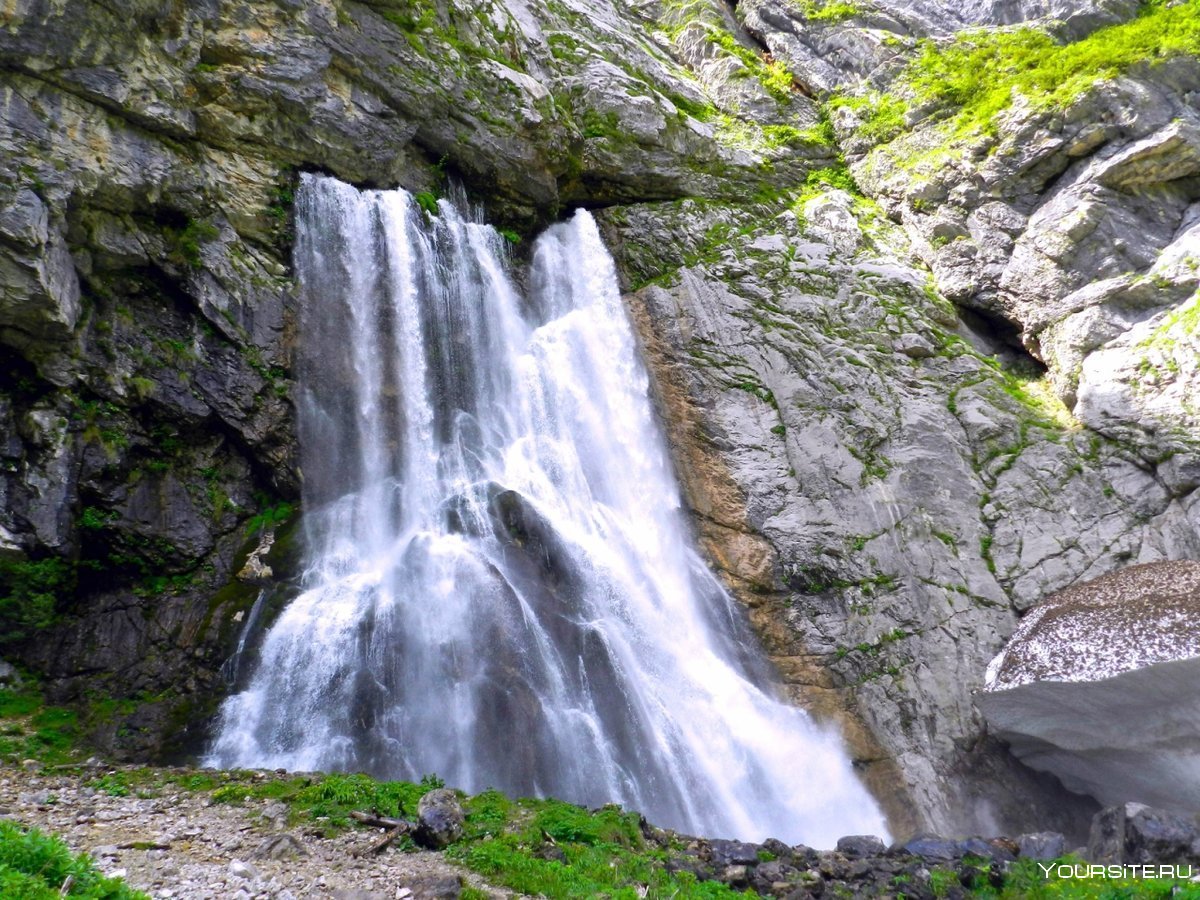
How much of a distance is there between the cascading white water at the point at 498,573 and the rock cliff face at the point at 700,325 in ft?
2.57

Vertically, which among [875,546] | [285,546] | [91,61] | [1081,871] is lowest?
[1081,871]

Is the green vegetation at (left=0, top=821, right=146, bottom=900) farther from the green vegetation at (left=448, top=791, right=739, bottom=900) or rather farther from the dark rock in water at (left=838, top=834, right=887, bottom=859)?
the dark rock in water at (left=838, top=834, right=887, bottom=859)

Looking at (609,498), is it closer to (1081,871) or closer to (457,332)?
(457,332)

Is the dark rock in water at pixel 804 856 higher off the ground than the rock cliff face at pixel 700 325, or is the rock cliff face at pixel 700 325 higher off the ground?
the rock cliff face at pixel 700 325

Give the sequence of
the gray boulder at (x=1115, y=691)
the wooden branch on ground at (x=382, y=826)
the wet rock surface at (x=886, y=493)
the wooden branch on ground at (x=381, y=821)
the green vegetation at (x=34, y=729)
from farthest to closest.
A: the wet rock surface at (x=886, y=493)
the gray boulder at (x=1115, y=691)
the green vegetation at (x=34, y=729)
the wooden branch on ground at (x=381, y=821)
the wooden branch on ground at (x=382, y=826)

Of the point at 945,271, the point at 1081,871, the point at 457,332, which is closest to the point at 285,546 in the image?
the point at 457,332

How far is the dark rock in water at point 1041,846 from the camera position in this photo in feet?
29.5

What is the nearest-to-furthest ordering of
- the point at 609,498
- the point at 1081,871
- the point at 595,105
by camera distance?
the point at 1081,871, the point at 609,498, the point at 595,105

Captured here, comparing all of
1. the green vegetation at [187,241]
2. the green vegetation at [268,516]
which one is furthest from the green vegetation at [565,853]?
the green vegetation at [187,241]

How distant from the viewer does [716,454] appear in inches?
617

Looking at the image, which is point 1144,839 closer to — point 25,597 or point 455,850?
point 455,850

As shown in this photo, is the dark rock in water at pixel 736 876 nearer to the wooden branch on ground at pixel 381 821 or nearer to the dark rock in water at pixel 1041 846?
the wooden branch on ground at pixel 381 821

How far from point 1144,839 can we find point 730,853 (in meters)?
4.81

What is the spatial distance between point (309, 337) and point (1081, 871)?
1458 centimetres
